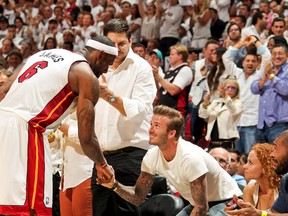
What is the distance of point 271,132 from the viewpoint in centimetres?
857

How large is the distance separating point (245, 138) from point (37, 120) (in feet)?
16.0

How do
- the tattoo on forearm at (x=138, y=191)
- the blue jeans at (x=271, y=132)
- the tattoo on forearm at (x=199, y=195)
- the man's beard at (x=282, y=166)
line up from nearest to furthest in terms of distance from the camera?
the man's beard at (x=282, y=166)
the tattoo on forearm at (x=199, y=195)
the tattoo on forearm at (x=138, y=191)
the blue jeans at (x=271, y=132)

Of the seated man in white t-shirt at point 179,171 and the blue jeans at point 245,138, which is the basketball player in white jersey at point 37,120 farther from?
the blue jeans at point 245,138

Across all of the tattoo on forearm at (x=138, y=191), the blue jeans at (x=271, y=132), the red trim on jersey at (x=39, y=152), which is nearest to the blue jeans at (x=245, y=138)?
the blue jeans at (x=271, y=132)

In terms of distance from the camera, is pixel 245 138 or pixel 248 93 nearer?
pixel 245 138

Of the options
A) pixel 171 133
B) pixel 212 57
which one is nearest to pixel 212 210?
pixel 171 133

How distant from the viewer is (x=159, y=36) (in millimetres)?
14258

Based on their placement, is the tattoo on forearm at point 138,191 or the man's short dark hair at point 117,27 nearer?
the tattoo on forearm at point 138,191

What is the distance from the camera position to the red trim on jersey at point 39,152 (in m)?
4.70

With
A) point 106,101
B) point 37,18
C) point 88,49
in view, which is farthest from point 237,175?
point 37,18

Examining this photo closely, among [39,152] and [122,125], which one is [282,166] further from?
[39,152]

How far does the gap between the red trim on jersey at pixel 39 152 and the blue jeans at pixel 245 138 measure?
4.63 m

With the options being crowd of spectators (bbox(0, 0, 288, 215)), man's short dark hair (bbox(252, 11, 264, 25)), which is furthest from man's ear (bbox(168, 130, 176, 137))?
man's short dark hair (bbox(252, 11, 264, 25))

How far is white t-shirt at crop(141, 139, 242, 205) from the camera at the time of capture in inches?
227
